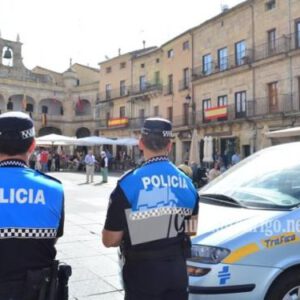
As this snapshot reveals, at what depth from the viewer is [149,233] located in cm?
277

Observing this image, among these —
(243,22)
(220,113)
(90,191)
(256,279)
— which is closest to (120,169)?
(220,113)

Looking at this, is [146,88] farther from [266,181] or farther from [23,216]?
[23,216]

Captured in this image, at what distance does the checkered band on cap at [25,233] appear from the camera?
7.73 feet

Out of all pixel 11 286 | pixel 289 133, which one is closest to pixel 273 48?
pixel 289 133

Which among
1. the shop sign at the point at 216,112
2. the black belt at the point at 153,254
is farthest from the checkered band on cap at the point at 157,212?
the shop sign at the point at 216,112

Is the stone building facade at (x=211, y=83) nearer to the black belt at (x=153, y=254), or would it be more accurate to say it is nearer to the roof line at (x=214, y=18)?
the roof line at (x=214, y=18)

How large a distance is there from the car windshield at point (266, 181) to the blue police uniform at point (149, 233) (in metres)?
1.53

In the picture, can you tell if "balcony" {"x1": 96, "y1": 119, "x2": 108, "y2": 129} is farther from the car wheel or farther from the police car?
the car wheel

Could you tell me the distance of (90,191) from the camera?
59.8 ft

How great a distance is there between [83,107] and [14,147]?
62.1 meters

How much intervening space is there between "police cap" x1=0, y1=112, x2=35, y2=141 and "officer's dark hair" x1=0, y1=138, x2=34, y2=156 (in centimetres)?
2

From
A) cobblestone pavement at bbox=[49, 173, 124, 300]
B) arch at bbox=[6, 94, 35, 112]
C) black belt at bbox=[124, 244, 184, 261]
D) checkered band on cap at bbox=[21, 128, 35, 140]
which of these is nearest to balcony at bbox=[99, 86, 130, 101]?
arch at bbox=[6, 94, 35, 112]

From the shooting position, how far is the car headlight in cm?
357

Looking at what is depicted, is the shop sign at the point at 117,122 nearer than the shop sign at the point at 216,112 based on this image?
No
